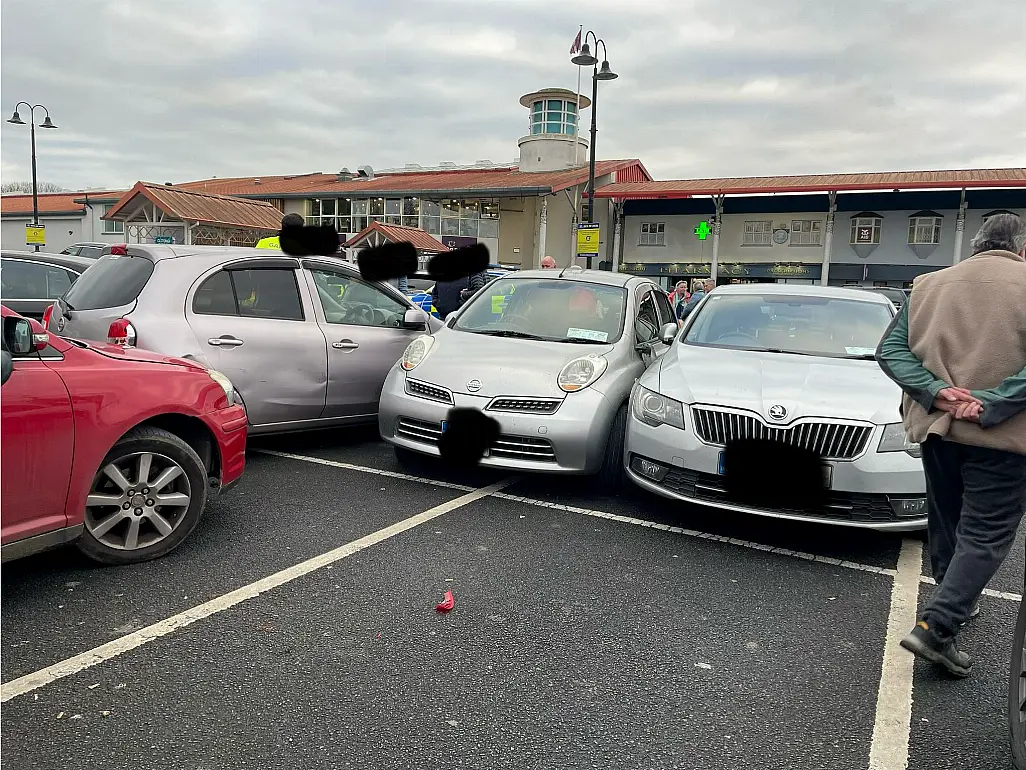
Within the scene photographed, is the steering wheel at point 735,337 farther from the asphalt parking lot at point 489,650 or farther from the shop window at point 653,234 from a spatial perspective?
the shop window at point 653,234

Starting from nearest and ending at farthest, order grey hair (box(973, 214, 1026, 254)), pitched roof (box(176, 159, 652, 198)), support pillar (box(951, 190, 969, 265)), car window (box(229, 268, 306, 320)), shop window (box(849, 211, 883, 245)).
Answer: grey hair (box(973, 214, 1026, 254)) < car window (box(229, 268, 306, 320)) < support pillar (box(951, 190, 969, 265)) < shop window (box(849, 211, 883, 245)) < pitched roof (box(176, 159, 652, 198))

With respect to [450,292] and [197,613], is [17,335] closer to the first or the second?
A: [197,613]

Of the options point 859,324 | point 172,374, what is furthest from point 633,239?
point 172,374

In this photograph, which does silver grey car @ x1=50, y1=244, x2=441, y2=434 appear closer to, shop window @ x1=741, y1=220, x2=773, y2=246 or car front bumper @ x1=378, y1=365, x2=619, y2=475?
car front bumper @ x1=378, y1=365, x2=619, y2=475

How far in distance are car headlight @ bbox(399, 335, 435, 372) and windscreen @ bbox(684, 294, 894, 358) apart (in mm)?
1929

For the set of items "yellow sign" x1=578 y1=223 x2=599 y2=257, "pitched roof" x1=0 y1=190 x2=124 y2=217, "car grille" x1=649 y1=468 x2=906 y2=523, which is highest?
"pitched roof" x1=0 y1=190 x2=124 y2=217

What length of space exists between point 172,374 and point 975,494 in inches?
142

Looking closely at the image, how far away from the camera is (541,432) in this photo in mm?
5078

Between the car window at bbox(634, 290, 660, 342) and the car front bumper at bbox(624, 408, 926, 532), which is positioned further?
the car window at bbox(634, 290, 660, 342)

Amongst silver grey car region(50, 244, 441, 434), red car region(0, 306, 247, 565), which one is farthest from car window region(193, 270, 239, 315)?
red car region(0, 306, 247, 565)

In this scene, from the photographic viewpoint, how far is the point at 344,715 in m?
2.60

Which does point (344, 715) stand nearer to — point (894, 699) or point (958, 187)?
point (894, 699)

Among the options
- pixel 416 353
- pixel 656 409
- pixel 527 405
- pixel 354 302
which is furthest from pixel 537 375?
pixel 354 302

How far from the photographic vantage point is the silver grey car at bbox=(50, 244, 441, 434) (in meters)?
5.34
